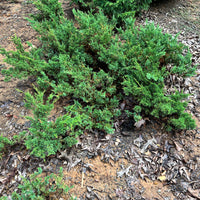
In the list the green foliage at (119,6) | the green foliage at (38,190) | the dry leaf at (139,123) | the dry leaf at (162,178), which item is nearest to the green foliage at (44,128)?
the green foliage at (38,190)

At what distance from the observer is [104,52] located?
3146 millimetres

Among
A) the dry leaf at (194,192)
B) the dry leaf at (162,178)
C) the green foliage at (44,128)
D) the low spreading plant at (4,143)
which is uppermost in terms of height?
the green foliage at (44,128)

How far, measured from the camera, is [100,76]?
300cm

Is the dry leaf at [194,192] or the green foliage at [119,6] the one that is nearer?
the dry leaf at [194,192]

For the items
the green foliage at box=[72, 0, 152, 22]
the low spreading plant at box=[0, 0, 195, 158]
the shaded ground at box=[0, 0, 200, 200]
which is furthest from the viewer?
the green foliage at box=[72, 0, 152, 22]

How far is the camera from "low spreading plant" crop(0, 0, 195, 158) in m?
2.54

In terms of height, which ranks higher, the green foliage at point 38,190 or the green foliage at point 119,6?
the green foliage at point 119,6

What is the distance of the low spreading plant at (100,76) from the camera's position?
100.0 inches

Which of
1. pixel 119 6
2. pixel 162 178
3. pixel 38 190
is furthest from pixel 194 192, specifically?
pixel 119 6

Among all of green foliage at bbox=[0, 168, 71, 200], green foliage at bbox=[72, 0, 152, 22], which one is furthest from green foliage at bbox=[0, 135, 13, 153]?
green foliage at bbox=[72, 0, 152, 22]

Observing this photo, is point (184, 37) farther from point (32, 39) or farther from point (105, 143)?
point (32, 39)

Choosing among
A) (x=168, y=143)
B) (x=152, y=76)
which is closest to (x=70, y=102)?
(x=152, y=76)

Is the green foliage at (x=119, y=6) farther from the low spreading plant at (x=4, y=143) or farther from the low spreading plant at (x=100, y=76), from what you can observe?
the low spreading plant at (x=4, y=143)

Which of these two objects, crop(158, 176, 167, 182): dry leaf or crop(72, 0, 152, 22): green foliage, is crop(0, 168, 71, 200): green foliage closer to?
crop(158, 176, 167, 182): dry leaf
